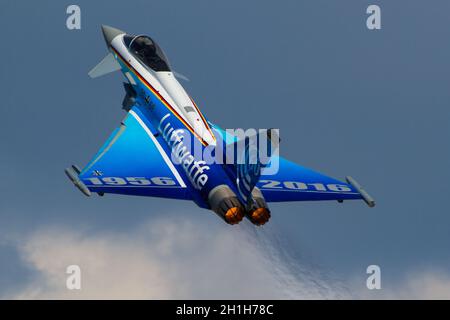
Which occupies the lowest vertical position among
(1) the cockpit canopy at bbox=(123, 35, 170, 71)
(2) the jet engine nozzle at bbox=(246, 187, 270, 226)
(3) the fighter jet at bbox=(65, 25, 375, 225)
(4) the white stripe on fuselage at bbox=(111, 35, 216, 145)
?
(2) the jet engine nozzle at bbox=(246, 187, 270, 226)

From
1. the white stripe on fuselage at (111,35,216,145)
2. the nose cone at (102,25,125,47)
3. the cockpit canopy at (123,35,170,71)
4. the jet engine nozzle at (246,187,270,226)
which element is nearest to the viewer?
the jet engine nozzle at (246,187,270,226)

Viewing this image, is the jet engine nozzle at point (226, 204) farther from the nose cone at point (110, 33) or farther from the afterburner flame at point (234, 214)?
the nose cone at point (110, 33)

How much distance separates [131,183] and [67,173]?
320 cm

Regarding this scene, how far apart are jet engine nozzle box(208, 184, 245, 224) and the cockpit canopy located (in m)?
10.8

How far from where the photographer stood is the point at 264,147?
33.1 metres

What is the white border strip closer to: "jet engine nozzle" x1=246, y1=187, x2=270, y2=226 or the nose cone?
"jet engine nozzle" x1=246, y1=187, x2=270, y2=226

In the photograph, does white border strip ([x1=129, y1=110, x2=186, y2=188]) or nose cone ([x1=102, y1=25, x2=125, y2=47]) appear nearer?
white border strip ([x1=129, y1=110, x2=186, y2=188])

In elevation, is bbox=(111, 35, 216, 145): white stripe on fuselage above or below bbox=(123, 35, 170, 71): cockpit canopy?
below

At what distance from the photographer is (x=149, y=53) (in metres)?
46.3

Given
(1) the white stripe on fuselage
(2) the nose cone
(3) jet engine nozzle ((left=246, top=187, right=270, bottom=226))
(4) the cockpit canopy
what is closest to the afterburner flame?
(3) jet engine nozzle ((left=246, top=187, right=270, bottom=226))

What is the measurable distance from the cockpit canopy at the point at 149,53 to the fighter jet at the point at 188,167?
8.7 inches

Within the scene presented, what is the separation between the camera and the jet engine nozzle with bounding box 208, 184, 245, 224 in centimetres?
3603

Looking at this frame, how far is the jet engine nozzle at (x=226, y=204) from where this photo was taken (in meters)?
36.0

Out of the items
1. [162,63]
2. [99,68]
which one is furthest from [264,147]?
[99,68]
